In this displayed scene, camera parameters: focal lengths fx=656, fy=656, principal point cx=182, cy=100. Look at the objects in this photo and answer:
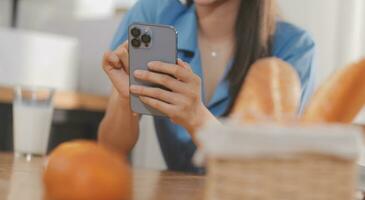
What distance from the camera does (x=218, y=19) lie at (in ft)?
4.58

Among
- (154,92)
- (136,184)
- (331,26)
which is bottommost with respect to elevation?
(136,184)

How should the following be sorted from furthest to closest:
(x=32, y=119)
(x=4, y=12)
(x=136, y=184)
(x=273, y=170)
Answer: (x=4, y=12) < (x=32, y=119) < (x=136, y=184) < (x=273, y=170)

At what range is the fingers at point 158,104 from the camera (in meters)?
0.91

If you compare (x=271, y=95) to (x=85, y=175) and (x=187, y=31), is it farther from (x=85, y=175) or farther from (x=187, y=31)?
(x=187, y=31)

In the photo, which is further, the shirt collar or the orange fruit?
the shirt collar

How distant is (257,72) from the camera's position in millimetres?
560

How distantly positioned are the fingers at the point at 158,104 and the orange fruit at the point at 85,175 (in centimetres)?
37

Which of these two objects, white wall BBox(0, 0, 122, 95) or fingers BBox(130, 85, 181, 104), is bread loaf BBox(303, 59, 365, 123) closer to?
fingers BBox(130, 85, 181, 104)

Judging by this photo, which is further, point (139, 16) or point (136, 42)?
point (139, 16)

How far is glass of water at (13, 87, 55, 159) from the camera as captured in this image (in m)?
1.17

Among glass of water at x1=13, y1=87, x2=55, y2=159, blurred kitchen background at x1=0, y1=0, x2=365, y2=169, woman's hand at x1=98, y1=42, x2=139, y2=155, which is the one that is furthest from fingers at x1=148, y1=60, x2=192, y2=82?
blurred kitchen background at x1=0, y1=0, x2=365, y2=169

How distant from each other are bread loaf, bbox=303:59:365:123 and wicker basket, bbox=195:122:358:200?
0.24ft

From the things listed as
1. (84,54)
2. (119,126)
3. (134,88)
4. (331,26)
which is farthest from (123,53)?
(84,54)

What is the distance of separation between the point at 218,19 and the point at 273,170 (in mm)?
1010
